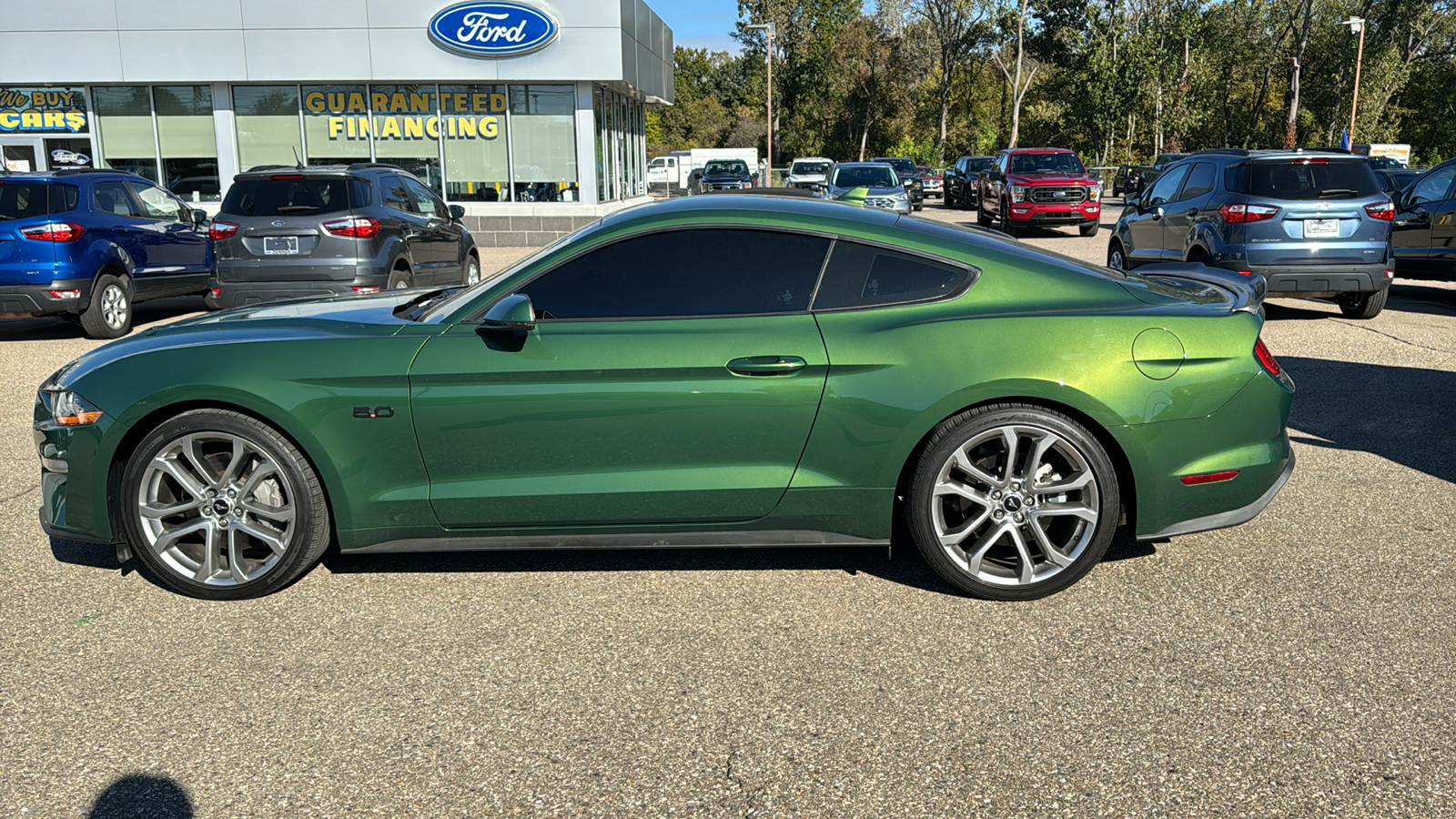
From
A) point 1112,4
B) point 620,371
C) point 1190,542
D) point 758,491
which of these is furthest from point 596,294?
point 1112,4

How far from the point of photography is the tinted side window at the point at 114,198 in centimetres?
1211

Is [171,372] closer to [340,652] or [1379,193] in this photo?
[340,652]

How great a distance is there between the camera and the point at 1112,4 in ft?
184

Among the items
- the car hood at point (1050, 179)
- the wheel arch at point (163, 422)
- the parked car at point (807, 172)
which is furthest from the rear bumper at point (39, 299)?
the parked car at point (807, 172)

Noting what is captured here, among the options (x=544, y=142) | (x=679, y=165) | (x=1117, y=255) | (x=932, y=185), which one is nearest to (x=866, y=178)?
(x=544, y=142)

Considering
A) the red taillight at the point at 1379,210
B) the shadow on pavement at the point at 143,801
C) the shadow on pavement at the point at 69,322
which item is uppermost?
the red taillight at the point at 1379,210

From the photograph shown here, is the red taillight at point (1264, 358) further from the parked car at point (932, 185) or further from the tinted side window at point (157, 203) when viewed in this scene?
the parked car at point (932, 185)

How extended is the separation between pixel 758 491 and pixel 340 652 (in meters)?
1.61

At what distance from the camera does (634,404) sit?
4.27 m

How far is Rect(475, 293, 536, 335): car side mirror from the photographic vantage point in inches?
166

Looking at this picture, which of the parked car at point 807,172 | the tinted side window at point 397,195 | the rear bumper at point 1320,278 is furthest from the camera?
the parked car at point 807,172

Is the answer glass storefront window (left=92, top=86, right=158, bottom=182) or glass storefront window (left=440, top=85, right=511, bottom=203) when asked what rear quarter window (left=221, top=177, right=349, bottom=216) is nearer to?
glass storefront window (left=440, top=85, right=511, bottom=203)

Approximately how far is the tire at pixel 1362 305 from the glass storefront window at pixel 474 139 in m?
17.4

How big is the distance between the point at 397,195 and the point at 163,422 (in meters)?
8.29
